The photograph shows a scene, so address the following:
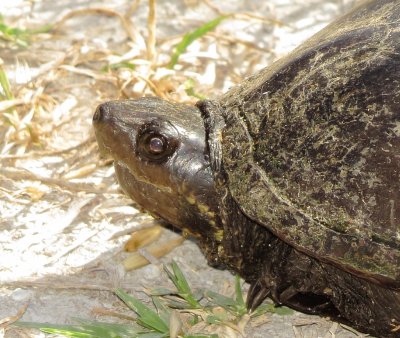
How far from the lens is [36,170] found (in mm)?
3459

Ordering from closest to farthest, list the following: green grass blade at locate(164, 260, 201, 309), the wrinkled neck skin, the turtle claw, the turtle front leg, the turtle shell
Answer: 1. the turtle shell
2. the wrinkled neck skin
3. the turtle front leg
4. the turtle claw
5. green grass blade at locate(164, 260, 201, 309)

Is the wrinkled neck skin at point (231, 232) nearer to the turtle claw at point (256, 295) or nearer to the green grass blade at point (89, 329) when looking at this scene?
the turtle claw at point (256, 295)

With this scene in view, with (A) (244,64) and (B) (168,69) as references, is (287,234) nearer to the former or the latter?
(B) (168,69)

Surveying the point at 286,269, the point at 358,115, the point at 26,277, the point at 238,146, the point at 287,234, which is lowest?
the point at 26,277

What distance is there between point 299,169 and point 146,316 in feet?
2.49

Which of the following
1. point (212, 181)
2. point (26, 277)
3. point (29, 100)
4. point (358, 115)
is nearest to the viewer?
point (358, 115)

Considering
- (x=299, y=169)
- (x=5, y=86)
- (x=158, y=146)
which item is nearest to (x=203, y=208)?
(x=158, y=146)

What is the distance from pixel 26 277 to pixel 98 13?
2.30m

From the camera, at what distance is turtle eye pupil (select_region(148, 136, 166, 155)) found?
2422 millimetres

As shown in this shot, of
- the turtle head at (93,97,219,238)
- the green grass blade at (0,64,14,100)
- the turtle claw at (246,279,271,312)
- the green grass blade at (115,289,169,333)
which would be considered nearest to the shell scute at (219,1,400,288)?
the turtle head at (93,97,219,238)

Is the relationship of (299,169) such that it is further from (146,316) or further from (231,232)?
(146,316)

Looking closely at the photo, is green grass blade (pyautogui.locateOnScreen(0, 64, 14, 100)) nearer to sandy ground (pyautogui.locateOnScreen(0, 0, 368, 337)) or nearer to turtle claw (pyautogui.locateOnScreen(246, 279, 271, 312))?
sandy ground (pyautogui.locateOnScreen(0, 0, 368, 337))

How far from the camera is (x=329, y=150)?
7.20ft

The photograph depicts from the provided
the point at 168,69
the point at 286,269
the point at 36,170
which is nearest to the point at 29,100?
the point at 36,170
